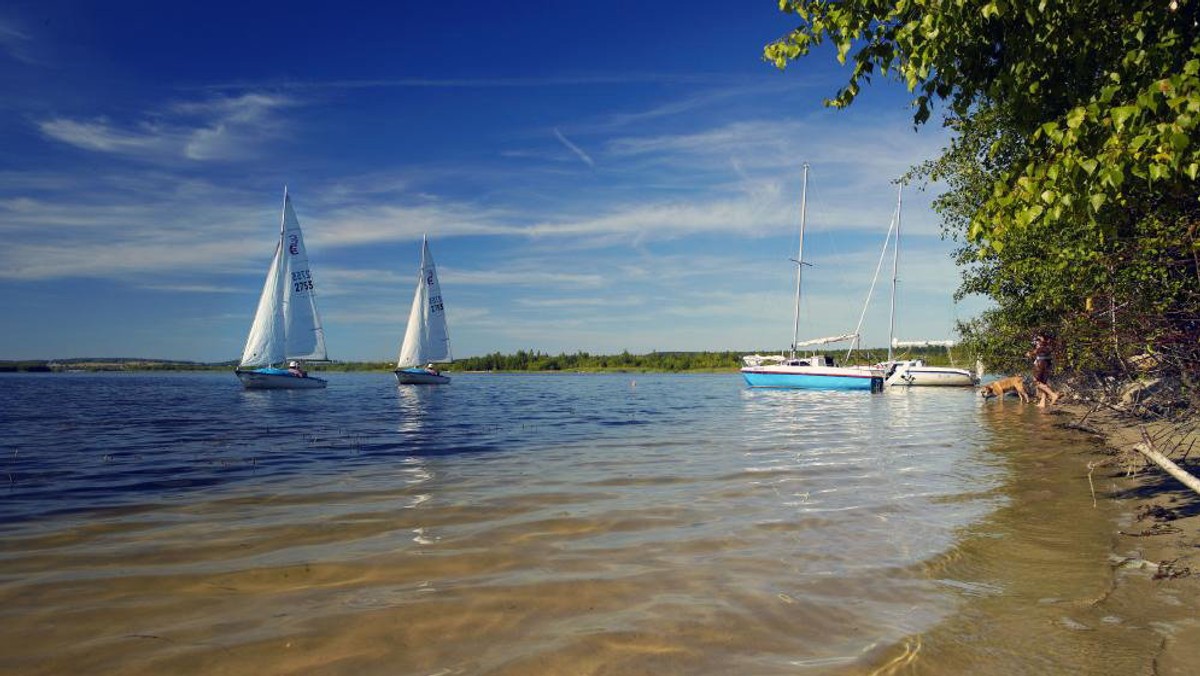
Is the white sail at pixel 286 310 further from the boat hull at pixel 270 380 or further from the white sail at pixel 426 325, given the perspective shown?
the white sail at pixel 426 325

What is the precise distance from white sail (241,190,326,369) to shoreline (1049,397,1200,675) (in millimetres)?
58163

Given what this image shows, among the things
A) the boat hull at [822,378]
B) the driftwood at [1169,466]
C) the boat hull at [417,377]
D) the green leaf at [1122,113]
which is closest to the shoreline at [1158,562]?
the driftwood at [1169,466]

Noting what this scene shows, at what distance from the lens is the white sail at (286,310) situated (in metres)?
58.5

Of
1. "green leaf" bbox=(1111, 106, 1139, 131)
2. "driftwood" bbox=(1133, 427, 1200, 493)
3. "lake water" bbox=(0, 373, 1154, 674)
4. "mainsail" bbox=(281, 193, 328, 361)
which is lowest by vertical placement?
"lake water" bbox=(0, 373, 1154, 674)

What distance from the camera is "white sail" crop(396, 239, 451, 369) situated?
71.1 m

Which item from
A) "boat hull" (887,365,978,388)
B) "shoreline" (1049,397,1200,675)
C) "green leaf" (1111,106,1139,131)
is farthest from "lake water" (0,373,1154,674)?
"boat hull" (887,365,978,388)

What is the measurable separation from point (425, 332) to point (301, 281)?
14697 mm

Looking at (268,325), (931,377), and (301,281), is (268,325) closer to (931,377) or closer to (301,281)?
(301,281)

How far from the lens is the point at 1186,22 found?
6.41m

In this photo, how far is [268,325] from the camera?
58531 mm

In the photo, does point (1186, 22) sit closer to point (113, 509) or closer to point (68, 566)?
point (68, 566)

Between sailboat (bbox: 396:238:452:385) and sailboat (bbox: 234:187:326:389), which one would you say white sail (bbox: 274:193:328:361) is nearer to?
sailboat (bbox: 234:187:326:389)

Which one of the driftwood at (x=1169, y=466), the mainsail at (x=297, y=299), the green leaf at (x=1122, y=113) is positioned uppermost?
the mainsail at (x=297, y=299)

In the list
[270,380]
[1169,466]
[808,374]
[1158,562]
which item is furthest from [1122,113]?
[270,380]
